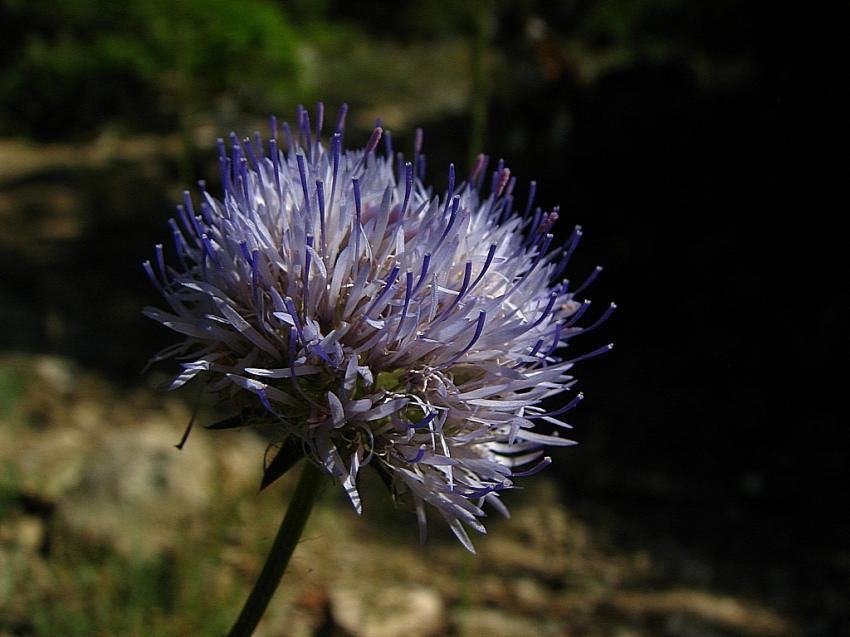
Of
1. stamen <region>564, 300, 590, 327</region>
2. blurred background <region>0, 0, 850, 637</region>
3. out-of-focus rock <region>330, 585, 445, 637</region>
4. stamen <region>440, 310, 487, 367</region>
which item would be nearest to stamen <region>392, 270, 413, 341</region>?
stamen <region>440, 310, 487, 367</region>

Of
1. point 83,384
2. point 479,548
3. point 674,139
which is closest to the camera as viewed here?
point 479,548

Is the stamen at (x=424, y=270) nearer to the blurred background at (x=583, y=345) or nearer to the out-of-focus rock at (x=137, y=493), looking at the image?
the blurred background at (x=583, y=345)

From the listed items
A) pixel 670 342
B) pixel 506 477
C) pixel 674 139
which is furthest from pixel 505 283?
pixel 674 139

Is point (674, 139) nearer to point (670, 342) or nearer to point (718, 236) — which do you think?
point (718, 236)

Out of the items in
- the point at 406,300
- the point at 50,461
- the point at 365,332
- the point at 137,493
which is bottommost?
the point at 50,461

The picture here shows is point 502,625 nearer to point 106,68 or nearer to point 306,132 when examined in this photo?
point 306,132

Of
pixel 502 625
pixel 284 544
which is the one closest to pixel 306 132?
pixel 284 544

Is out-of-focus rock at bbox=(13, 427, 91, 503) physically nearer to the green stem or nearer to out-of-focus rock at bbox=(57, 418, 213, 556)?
out-of-focus rock at bbox=(57, 418, 213, 556)
